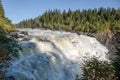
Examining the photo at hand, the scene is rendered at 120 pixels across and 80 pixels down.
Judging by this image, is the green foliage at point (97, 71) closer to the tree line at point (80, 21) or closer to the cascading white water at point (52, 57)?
the cascading white water at point (52, 57)

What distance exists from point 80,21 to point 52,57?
2466 inches

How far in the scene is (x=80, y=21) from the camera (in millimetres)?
118562

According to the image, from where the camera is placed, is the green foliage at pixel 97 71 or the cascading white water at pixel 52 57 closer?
the green foliage at pixel 97 71

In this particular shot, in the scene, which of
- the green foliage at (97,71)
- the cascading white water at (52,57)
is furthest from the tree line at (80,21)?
the green foliage at (97,71)

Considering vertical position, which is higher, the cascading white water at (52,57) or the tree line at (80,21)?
the tree line at (80,21)

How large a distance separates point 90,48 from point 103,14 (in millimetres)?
49415

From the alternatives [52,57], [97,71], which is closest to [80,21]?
[52,57]

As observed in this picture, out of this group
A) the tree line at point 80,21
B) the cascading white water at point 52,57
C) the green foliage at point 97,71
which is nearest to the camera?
the green foliage at point 97,71

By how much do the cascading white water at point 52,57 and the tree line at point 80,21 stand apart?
22.2 meters

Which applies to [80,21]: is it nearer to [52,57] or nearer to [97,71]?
[52,57]

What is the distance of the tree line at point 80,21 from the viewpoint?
108625 mm

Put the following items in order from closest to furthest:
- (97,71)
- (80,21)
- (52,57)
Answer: (97,71), (52,57), (80,21)

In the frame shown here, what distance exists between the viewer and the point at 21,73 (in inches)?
1657

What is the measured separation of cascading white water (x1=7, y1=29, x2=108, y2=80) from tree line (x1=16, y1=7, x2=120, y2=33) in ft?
72.9
